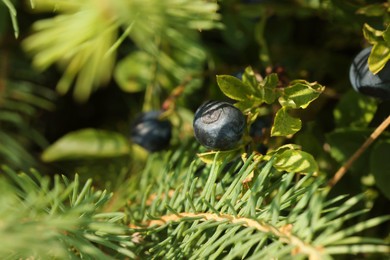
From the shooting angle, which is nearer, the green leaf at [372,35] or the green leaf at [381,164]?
the green leaf at [372,35]

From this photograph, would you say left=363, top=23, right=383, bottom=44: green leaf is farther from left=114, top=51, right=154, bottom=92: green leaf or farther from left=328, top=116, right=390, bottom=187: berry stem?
left=114, top=51, right=154, bottom=92: green leaf

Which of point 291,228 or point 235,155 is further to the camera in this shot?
point 235,155

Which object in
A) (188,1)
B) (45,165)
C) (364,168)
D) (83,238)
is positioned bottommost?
(45,165)

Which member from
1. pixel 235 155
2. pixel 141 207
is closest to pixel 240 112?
pixel 235 155

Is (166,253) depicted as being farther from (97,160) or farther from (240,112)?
(97,160)

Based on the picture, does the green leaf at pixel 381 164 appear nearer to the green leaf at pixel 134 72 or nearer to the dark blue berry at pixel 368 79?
the dark blue berry at pixel 368 79

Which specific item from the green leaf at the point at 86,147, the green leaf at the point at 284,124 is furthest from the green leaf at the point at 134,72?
the green leaf at the point at 284,124

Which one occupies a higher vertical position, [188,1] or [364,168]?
[188,1]
